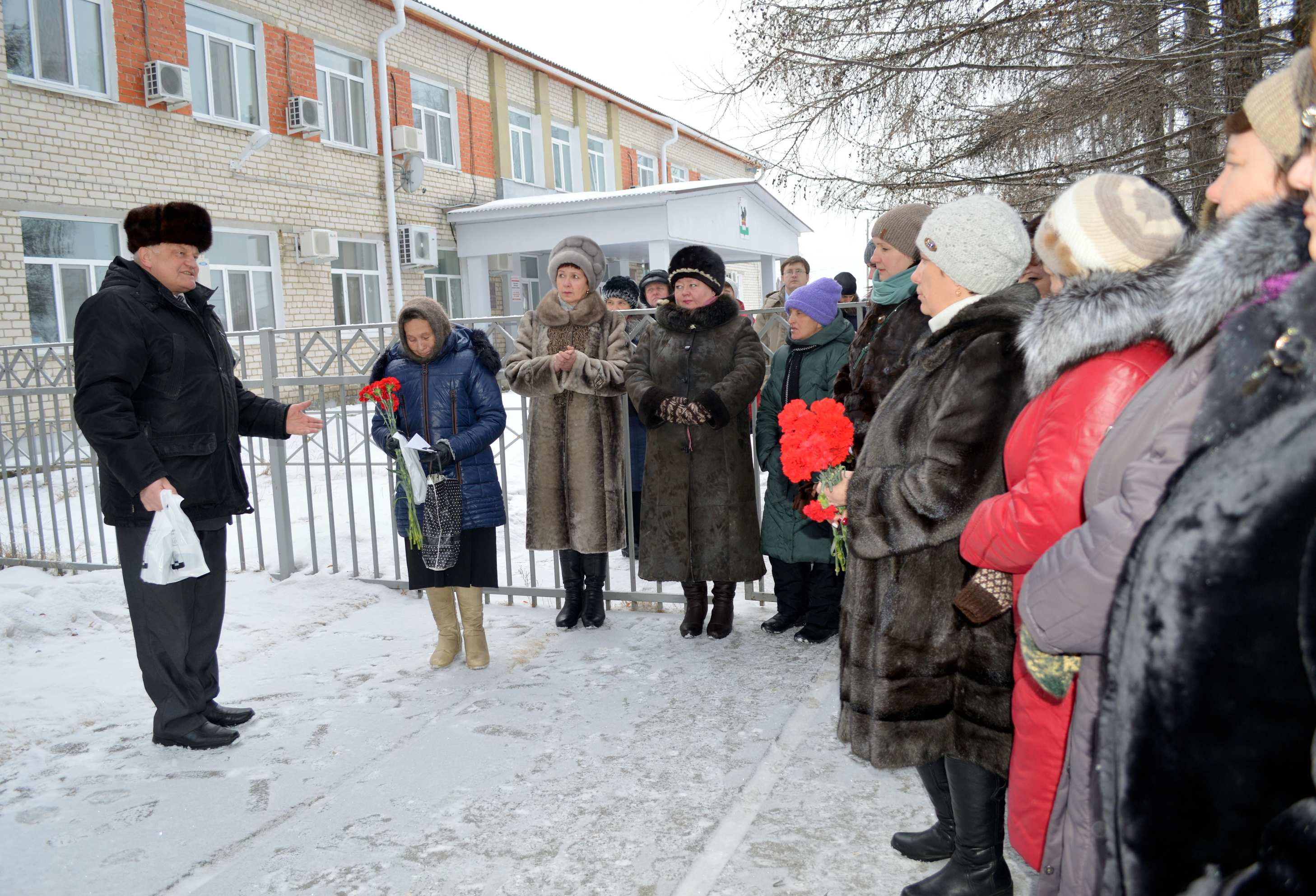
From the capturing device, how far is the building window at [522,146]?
68.0 ft

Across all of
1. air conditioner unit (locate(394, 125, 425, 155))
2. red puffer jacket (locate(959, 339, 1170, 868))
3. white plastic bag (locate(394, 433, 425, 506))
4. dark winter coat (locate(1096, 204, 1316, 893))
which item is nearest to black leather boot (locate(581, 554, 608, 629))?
white plastic bag (locate(394, 433, 425, 506))

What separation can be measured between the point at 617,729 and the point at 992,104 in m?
4.41

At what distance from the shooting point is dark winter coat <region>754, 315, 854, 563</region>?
4234 millimetres

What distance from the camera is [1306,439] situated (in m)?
1.05

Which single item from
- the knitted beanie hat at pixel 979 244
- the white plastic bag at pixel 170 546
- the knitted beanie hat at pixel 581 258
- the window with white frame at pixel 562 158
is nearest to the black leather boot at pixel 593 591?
the knitted beanie hat at pixel 581 258

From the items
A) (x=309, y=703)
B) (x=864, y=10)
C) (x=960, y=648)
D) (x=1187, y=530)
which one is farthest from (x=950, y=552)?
(x=864, y=10)

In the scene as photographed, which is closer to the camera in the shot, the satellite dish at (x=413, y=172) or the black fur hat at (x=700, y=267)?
the black fur hat at (x=700, y=267)

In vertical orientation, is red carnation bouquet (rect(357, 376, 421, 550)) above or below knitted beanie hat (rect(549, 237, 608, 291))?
below

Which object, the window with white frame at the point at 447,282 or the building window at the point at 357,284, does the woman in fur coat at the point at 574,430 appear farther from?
the window with white frame at the point at 447,282

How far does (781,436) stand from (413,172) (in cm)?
1451

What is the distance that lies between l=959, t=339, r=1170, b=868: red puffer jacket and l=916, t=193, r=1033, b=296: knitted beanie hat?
1.57 feet

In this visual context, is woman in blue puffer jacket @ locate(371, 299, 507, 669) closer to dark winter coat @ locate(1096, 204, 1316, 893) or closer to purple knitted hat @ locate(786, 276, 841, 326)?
purple knitted hat @ locate(786, 276, 841, 326)

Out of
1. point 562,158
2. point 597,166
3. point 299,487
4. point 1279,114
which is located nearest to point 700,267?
point 1279,114

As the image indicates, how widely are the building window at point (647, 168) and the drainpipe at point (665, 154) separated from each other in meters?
0.12
